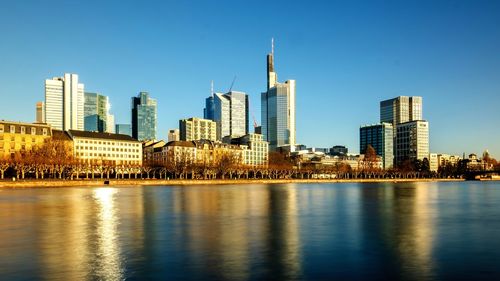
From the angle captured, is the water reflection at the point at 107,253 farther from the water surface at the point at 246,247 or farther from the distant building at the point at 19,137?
the distant building at the point at 19,137

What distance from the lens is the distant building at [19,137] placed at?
490 ft

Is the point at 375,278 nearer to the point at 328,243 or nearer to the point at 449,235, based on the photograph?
the point at 328,243

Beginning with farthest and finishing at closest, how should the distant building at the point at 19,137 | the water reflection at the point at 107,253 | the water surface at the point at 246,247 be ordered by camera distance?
1. the distant building at the point at 19,137
2. the water surface at the point at 246,247
3. the water reflection at the point at 107,253

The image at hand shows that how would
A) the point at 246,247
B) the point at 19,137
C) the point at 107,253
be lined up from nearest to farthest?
the point at 107,253, the point at 246,247, the point at 19,137

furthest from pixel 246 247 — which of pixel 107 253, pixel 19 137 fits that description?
pixel 19 137

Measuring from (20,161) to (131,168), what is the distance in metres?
48.9

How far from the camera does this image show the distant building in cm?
14925

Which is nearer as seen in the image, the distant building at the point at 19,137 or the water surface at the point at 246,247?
the water surface at the point at 246,247

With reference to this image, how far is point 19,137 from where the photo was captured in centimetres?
15288

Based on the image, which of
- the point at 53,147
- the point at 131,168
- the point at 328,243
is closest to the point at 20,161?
the point at 53,147

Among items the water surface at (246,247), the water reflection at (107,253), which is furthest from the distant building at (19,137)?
the water reflection at (107,253)

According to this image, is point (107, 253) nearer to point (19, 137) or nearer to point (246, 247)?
point (246, 247)

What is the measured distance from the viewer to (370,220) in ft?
121

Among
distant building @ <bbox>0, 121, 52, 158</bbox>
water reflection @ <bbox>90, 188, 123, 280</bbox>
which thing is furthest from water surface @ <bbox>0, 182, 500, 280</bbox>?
distant building @ <bbox>0, 121, 52, 158</bbox>
